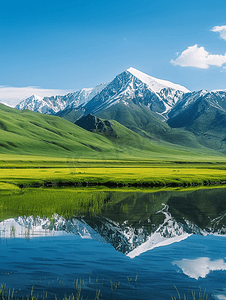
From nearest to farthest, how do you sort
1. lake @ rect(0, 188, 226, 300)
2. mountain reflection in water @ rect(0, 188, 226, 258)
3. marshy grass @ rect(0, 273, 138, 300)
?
marshy grass @ rect(0, 273, 138, 300), lake @ rect(0, 188, 226, 300), mountain reflection in water @ rect(0, 188, 226, 258)

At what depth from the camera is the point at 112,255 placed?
1969cm

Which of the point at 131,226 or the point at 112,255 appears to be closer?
the point at 112,255

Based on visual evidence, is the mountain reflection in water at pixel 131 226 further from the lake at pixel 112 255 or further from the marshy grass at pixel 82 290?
the marshy grass at pixel 82 290

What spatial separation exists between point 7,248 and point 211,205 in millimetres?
31330

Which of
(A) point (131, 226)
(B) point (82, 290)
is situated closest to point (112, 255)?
(B) point (82, 290)

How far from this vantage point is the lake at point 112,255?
14.6 meters

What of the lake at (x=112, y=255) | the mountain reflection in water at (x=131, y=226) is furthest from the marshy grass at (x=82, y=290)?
the mountain reflection in water at (x=131, y=226)

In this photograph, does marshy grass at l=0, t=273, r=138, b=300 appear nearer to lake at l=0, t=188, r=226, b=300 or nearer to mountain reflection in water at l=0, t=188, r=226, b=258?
lake at l=0, t=188, r=226, b=300

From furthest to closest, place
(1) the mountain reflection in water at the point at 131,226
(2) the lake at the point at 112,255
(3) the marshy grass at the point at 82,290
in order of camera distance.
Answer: (1) the mountain reflection in water at the point at 131,226 < (2) the lake at the point at 112,255 < (3) the marshy grass at the point at 82,290

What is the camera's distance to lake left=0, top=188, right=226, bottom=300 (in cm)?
1455

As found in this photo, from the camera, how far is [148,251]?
20.7 metres

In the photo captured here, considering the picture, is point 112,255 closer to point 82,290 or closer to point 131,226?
point 82,290

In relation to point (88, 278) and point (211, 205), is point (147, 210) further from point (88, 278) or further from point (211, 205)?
point (88, 278)

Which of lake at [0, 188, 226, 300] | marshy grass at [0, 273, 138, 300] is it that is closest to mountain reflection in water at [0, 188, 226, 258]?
lake at [0, 188, 226, 300]
